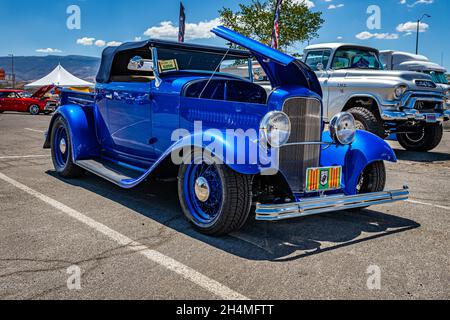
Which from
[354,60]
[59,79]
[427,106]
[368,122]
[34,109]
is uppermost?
[59,79]

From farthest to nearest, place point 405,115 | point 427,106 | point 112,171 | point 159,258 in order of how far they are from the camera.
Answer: point 427,106 < point 405,115 < point 112,171 < point 159,258

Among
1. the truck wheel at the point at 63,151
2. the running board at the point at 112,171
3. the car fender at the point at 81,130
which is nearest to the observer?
the running board at the point at 112,171

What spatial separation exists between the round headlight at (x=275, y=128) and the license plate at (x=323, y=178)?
15.0 inches

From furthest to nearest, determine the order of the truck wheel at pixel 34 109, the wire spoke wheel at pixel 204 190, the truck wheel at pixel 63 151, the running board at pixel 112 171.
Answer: the truck wheel at pixel 34 109 < the truck wheel at pixel 63 151 < the running board at pixel 112 171 < the wire spoke wheel at pixel 204 190

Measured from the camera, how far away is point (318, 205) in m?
3.22

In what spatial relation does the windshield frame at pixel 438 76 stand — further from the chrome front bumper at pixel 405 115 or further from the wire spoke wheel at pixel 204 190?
the wire spoke wheel at pixel 204 190

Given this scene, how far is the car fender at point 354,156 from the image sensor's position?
3.89 m

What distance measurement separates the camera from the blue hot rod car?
3.31 metres

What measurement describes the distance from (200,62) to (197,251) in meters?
2.52

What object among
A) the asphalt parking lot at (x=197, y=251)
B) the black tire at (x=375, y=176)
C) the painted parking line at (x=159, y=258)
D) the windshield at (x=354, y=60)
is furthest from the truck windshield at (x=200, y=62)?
the windshield at (x=354, y=60)

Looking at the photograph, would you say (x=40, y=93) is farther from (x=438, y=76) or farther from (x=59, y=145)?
(x=438, y=76)

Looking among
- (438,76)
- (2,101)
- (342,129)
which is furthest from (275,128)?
(2,101)

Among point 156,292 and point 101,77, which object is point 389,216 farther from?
point 101,77
